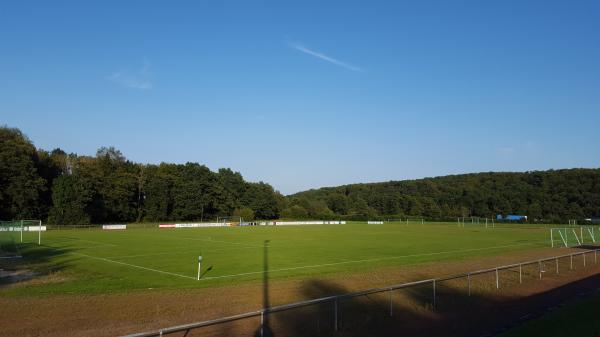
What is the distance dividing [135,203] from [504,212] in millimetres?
114777

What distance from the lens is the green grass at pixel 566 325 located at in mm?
11222

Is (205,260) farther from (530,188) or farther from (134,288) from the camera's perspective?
(530,188)

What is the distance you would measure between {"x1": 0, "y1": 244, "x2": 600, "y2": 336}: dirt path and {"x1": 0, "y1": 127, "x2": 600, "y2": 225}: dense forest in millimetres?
83302

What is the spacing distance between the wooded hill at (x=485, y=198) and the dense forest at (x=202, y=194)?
1.10 ft

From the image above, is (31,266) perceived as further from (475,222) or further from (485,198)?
(485,198)

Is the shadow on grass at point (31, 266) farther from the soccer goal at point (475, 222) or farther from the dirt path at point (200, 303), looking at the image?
the soccer goal at point (475, 222)

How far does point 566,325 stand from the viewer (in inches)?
475

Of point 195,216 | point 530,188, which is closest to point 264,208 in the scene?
point 195,216

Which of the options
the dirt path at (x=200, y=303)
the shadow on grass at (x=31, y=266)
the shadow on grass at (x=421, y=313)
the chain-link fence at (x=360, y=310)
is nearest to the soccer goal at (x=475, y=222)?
the dirt path at (x=200, y=303)

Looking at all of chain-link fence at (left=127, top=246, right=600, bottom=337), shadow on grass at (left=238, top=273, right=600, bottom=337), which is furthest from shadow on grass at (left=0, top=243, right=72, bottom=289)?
shadow on grass at (left=238, top=273, right=600, bottom=337)

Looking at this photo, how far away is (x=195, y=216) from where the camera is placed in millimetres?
129625

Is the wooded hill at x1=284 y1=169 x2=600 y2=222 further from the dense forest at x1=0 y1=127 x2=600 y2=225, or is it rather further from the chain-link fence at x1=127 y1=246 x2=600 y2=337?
the chain-link fence at x1=127 y1=246 x2=600 y2=337

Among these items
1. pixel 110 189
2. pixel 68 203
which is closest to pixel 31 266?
pixel 68 203

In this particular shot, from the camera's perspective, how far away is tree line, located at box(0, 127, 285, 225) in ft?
301
